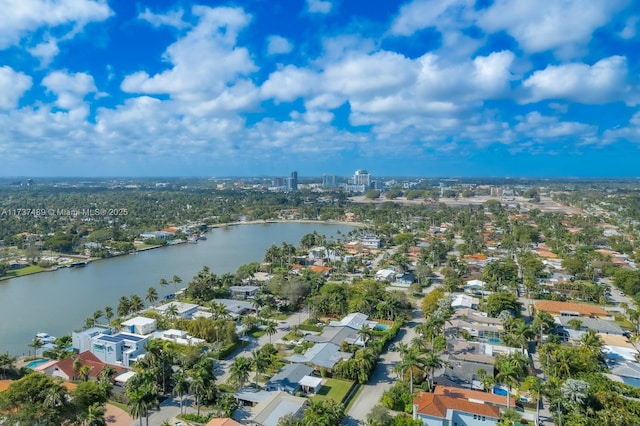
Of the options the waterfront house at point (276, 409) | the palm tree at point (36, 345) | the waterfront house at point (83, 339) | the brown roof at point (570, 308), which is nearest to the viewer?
the waterfront house at point (276, 409)

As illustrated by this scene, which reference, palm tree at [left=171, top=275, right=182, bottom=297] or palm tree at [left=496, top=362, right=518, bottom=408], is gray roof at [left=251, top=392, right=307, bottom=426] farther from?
palm tree at [left=171, top=275, right=182, bottom=297]

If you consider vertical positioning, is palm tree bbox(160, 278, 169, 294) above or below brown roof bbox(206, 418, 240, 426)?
below

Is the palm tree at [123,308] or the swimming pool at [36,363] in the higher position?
the palm tree at [123,308]

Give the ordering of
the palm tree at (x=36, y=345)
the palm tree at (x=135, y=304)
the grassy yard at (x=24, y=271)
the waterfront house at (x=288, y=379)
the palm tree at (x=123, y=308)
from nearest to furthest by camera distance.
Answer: the waterfront house at (x=288, y=379) < the palm tree at (x=36, y=345) < the palm tree at (x=123, y=308) < the palm tree at (x=135, y=304) < the grassy yard at (x=24, y=271)

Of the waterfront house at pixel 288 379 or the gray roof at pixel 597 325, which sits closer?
the waterfront house at pixel 288 379

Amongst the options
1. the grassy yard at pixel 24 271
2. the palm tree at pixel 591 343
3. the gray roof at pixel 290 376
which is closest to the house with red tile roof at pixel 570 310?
the palm tree at pixel 591 343

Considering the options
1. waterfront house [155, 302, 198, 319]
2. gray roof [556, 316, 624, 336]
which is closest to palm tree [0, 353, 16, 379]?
waterfront house [155, 302, 198, 319]

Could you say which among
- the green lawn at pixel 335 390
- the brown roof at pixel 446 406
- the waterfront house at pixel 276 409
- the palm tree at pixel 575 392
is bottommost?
the green lawn at pixel 335 390

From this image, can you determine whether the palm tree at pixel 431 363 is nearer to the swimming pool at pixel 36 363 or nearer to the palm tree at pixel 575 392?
the palm tree at pixel 575 392
